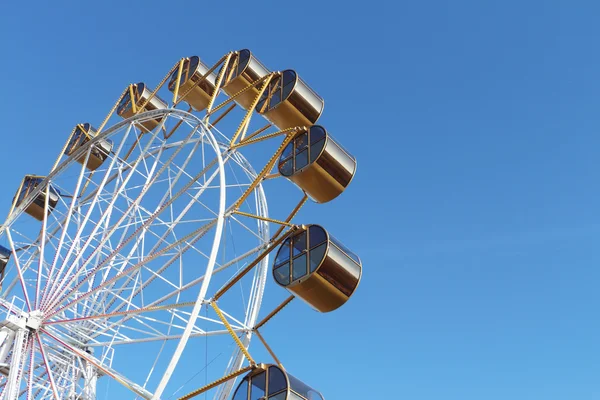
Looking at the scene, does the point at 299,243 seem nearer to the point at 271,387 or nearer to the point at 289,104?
the point at 271,387

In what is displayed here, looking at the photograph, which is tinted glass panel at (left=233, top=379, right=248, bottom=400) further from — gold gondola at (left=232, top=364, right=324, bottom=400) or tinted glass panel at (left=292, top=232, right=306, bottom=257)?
tinted glass panel at (left=292, top=232, right=306, bottom=257)

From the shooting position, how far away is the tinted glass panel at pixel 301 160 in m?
13.7

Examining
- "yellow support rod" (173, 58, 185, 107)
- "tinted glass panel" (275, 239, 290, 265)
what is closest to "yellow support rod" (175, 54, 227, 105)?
"yellow support rod" (173, 58, 185, 107)

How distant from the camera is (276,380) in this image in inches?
398

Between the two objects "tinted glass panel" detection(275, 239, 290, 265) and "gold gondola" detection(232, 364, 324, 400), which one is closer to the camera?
"gold gondola" detection(232, 364, 324, 400)

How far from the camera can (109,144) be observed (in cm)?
1873

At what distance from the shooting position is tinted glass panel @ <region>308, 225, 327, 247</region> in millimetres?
12148

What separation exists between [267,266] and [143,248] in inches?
117

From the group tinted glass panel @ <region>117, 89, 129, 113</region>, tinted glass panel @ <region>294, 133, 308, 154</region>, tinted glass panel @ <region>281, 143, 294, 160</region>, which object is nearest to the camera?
tinted glass panel @ <region>294, 133, 308, 154</region>

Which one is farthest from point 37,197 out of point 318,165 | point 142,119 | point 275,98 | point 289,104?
point 318,165

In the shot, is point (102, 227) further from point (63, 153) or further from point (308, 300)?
point (308, 300)

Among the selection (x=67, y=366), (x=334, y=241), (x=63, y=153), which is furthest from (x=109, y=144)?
(x=334, y=241)

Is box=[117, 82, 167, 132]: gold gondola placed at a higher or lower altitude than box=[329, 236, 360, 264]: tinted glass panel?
higher

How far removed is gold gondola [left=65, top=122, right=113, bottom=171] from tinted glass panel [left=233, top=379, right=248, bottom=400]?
9.94m
